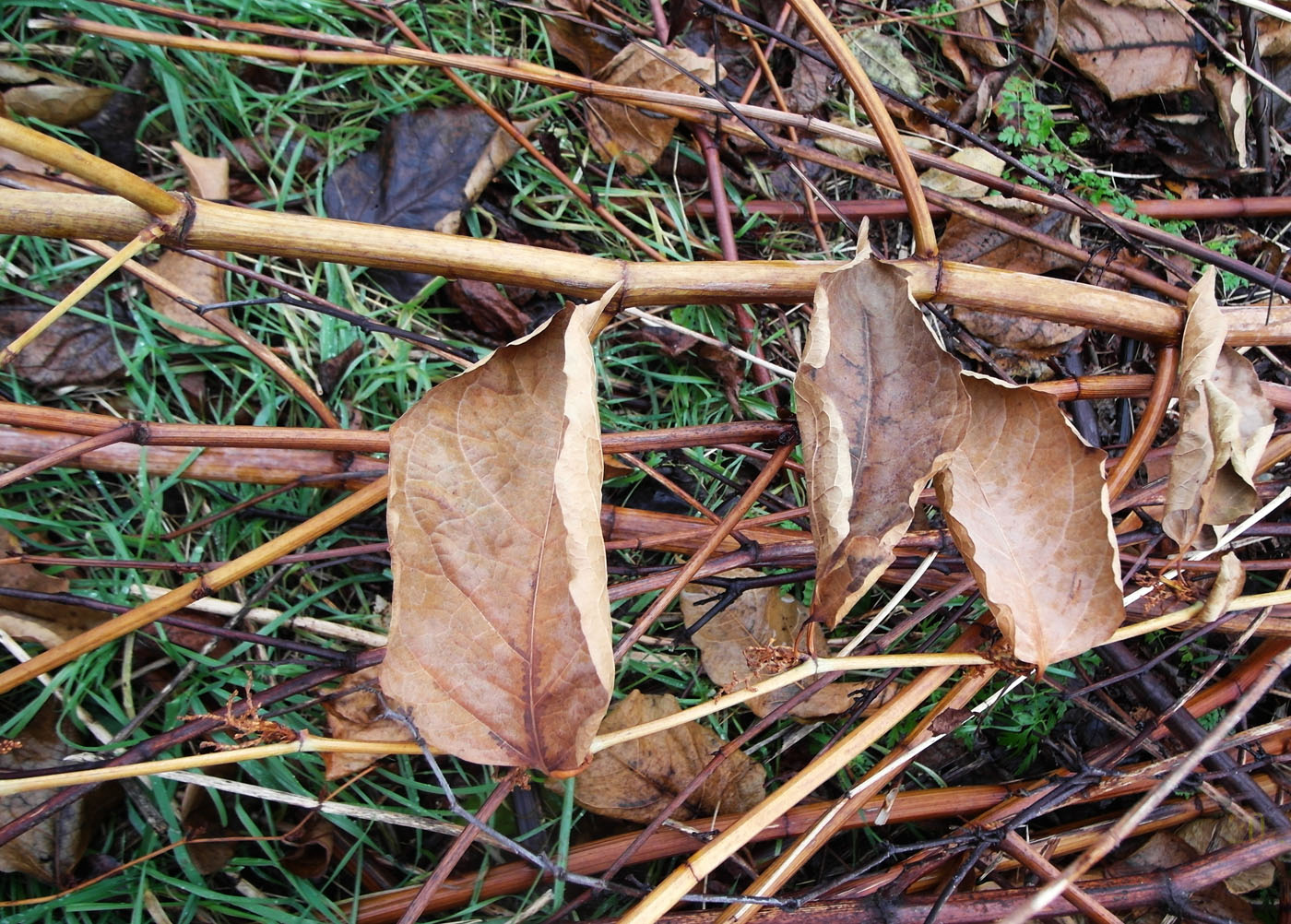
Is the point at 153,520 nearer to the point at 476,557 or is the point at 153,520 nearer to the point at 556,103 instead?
the point at 476,557

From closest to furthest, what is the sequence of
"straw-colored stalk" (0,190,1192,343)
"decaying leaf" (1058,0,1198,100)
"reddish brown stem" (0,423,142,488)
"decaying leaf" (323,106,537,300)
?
"straw-colored stalk" (0,190,1192,343)
"reddish brown stem" (0,423,142,488)
"decaying leaf" (323,106,537,300)
"decaying leaf" (1058,0,1198,100)

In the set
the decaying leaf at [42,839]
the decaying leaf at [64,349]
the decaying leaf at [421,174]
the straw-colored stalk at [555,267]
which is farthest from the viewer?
the decaying leaf at [421,174]

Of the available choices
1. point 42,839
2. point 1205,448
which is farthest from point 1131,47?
point 42,839

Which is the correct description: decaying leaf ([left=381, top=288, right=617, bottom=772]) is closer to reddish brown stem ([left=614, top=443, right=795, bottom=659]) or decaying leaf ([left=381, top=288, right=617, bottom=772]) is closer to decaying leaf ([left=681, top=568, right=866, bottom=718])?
reddish brown stem ([left=614, top=443, right=795, bottom=659])

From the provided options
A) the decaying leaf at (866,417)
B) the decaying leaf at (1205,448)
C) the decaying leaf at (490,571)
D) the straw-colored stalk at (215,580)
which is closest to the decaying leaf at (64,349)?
the straw-colored stalk at (215,580)

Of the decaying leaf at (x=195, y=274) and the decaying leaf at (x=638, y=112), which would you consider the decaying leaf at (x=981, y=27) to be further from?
the decaying leaf at (x=195, y=274)

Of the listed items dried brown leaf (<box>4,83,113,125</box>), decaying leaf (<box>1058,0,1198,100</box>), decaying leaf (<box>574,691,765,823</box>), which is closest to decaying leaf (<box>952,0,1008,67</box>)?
decaying leaf (<box>1058,0,1198,100</box>)

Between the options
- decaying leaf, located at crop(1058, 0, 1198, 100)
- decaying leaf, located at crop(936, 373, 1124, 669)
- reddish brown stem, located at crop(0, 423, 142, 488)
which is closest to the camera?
decaying leaf, located at crop(936, 373, 1124, 669)
